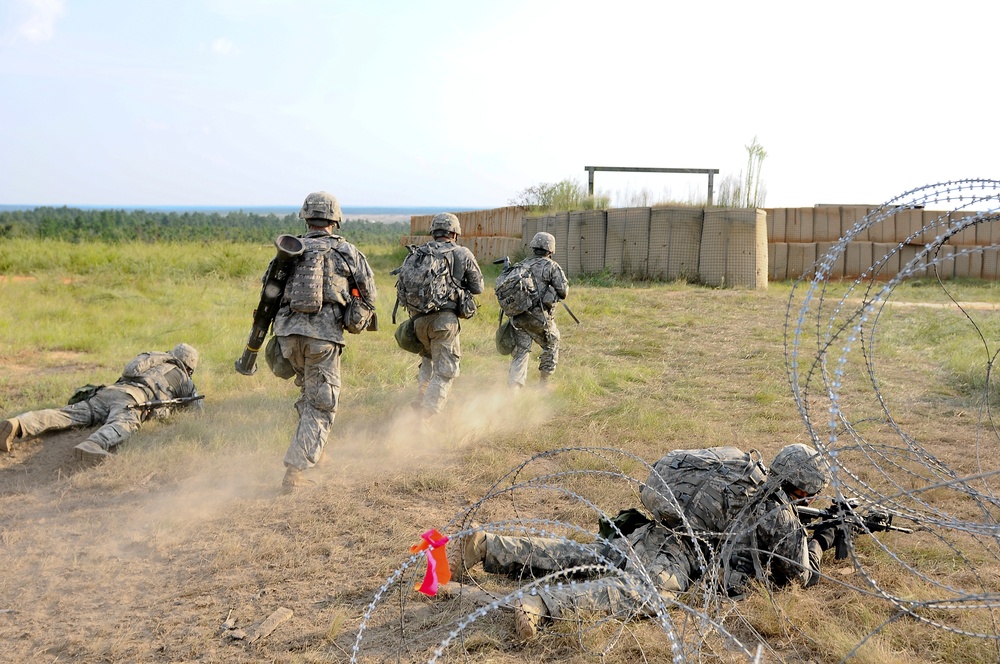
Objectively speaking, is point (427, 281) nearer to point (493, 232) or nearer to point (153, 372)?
point (153, 372)

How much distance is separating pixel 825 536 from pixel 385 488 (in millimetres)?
2517

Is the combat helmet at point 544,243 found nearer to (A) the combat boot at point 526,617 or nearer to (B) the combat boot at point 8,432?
(B) the combat boot at point 8,432

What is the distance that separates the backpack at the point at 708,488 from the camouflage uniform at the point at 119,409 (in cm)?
380

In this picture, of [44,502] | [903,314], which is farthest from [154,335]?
[903,314]

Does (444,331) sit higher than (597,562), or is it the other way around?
(444,331)

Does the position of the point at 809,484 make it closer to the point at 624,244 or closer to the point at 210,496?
the point at 210,496

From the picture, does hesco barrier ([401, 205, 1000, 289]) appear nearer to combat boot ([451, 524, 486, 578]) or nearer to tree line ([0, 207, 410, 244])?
tree line ([0, 207, 410, 244])

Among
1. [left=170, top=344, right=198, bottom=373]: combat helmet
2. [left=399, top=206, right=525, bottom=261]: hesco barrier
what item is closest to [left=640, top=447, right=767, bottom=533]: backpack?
[left=170, top=344, right=198, bottom=373]: combat helmet

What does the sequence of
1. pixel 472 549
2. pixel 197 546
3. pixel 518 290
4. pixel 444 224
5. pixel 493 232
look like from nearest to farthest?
pixel 472 549
pixel 197 546
pixel 444 224
pixel 518 290
pixel 493 232

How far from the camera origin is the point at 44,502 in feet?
15.6

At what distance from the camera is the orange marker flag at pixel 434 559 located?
2783 mm

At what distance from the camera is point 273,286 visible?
4.95 metres

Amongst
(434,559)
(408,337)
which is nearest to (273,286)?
(408,337)

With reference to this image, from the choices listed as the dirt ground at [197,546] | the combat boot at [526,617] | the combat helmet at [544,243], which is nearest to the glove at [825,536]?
the combat boot at [526,617]
